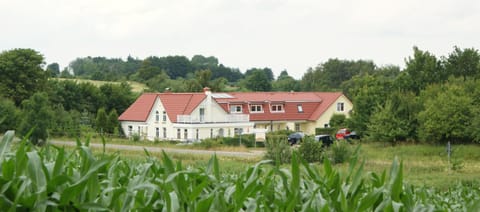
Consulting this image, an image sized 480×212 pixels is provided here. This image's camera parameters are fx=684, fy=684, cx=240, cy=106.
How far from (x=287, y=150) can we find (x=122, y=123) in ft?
82.8

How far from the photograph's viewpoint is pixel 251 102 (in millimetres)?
51781

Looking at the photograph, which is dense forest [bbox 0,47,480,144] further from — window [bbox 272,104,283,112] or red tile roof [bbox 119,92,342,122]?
window [bbox 272,104,283,112]

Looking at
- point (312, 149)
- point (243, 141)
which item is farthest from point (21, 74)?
point (312, 149)

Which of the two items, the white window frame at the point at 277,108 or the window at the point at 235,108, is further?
the white window frame at the point at 277,108

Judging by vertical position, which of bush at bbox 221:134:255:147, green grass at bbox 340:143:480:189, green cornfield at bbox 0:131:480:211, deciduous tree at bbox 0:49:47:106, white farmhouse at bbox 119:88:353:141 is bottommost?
green grass at bbox 340:143:480:189

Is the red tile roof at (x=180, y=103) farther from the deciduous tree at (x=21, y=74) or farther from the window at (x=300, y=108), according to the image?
the deciduous tree at (x=21, y=74)

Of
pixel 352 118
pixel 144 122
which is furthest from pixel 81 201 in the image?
pixel 144 122

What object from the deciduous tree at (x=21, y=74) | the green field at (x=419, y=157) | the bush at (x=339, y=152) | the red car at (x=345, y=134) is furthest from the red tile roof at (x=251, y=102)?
the bush at (x=339, y=152)

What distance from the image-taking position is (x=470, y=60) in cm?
4791

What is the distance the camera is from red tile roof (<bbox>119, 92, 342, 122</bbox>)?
47.9m

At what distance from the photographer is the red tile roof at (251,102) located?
47.9 metres

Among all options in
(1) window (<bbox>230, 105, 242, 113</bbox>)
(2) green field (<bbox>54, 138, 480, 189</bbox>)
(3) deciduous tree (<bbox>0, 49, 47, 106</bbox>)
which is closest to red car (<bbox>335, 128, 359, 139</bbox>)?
(2) green field (<bbox>54, 138, 480, 189</bbox>)

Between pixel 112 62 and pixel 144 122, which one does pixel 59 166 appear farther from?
pixel 112 62

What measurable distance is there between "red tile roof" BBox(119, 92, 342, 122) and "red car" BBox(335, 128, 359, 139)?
5564 mm
